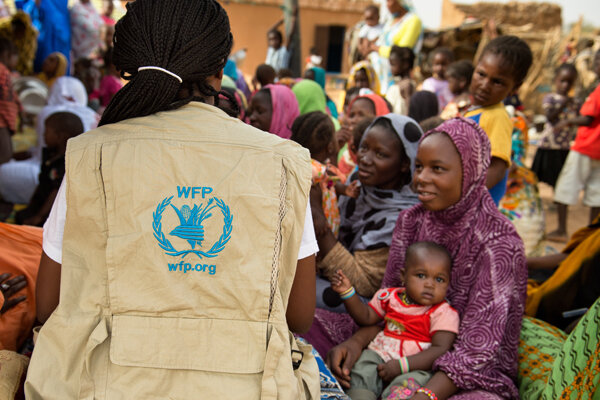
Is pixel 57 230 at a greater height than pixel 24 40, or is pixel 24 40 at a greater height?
pixel 24 40

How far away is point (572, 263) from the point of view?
10.0 ft

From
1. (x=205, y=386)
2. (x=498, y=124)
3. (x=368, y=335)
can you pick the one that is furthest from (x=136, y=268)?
(x=498, y=124)

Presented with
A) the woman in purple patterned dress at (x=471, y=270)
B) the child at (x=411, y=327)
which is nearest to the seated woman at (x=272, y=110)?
the woman in purple patterned dress at (x=471, y=270)

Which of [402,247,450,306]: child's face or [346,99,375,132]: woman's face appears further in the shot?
[346,99,375,132]: woman's face

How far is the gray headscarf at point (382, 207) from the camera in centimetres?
294

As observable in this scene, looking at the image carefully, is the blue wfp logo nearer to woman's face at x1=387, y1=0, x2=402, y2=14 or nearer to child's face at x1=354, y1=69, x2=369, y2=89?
child's face at x1=354, y1=69, x2=369, y2=89

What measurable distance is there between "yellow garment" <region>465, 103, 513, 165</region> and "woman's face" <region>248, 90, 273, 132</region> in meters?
1.75

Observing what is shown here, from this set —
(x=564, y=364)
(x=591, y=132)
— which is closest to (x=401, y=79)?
(x=591, y=132)

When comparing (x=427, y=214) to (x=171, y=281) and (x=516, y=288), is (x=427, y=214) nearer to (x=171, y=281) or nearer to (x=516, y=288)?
(x=516, y=288)

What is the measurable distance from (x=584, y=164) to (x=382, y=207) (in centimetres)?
438

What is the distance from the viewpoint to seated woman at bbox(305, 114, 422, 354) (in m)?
2.76

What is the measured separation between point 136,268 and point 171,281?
0.11 metres

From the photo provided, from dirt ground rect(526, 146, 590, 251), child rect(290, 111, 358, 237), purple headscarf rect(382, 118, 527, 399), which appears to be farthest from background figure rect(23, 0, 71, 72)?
dirt ground rect(526, 146, 590, 251)

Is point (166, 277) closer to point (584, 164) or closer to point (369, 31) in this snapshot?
point (584, 164)
